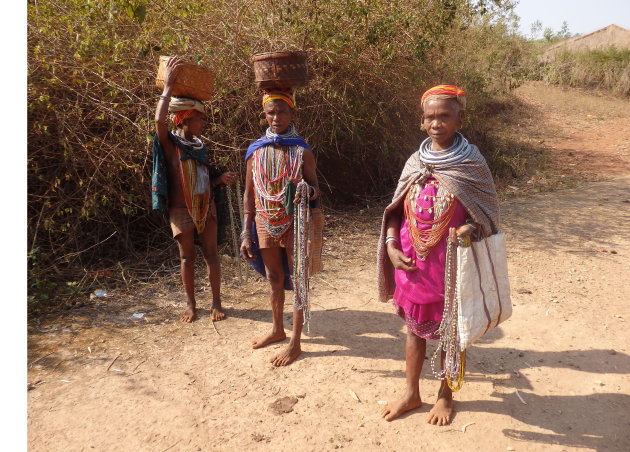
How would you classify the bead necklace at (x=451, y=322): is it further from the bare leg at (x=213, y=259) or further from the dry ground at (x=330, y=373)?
the bare leg at (x=213, y=259)

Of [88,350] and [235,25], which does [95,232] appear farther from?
[235,25]

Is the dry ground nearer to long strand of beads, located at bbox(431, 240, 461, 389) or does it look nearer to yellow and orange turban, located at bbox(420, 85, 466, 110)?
long strand of beads, located at bbox(431, 240, 461, 389)

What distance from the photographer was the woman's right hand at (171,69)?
9.91 feet

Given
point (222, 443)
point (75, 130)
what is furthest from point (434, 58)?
point (222, 443)

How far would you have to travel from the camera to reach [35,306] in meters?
3.81

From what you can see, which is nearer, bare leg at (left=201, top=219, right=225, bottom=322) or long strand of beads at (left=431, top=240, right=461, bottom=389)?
long strand of beads at (left=431, top=240, right=461, bottom=389)

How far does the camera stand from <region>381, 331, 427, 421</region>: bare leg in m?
2.46

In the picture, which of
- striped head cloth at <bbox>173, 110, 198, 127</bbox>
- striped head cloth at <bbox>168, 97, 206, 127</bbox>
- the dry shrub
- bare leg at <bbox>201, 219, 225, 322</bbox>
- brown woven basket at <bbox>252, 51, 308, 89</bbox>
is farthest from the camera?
the dry shrub

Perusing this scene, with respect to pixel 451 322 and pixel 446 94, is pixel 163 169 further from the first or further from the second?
pixel 451 322

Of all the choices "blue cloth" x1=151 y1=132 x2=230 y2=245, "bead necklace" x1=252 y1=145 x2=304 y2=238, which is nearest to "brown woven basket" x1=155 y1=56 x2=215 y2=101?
"blue cloth" x1=151 y1=132 x2=230 y2=245

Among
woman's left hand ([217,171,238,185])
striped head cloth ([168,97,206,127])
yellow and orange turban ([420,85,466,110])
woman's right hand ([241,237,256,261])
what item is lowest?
woman's right hand ([241,237,256,261])

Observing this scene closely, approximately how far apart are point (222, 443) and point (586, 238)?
4920mm

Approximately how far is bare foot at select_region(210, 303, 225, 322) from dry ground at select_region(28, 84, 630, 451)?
0.08 metres

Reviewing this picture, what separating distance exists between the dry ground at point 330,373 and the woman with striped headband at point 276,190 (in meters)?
0.47
